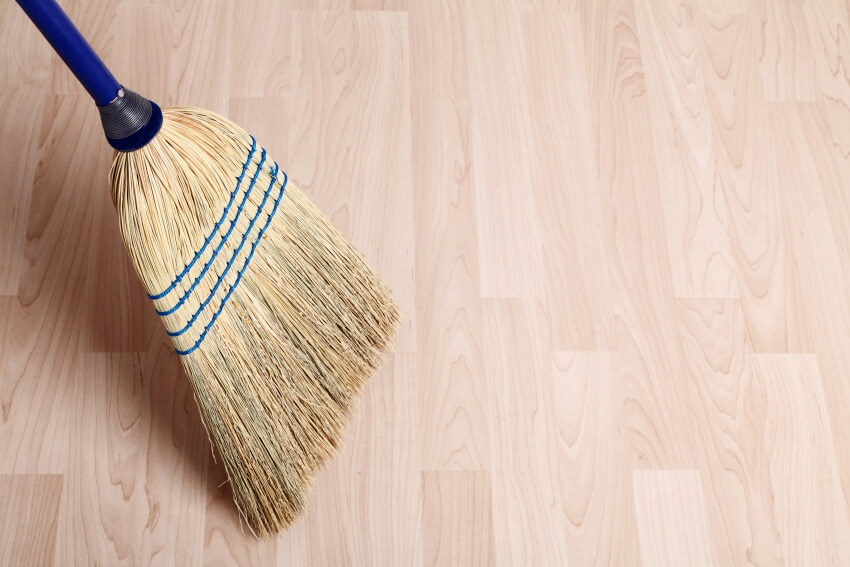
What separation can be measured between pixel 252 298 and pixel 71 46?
380 millimetres

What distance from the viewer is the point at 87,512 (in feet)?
4.13

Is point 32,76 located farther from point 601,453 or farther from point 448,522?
point 601,453

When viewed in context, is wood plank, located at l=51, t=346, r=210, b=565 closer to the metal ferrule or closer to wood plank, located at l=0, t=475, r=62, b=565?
wood plank, located at l=0, t=475, r=62, b=565

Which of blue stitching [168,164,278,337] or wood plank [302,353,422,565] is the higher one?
blue stitching [168,164,278,337]

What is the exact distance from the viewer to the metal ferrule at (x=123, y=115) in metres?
1.00

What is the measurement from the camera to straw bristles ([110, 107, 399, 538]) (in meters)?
1.05

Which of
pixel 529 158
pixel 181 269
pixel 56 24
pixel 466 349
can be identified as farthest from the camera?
pixel 529 158

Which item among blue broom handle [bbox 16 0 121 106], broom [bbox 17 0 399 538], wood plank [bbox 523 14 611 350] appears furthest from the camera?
wood plank [bbox 523 14 611 350]

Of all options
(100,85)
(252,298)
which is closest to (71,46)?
(100,85)

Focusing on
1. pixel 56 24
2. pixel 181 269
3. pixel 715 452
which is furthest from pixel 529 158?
pixel 56 24

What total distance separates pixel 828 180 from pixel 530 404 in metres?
0.70

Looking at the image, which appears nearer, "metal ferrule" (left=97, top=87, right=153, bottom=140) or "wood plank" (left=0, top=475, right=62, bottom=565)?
"metal ferrule" (left=97, top=87, right=153, bottom=140)

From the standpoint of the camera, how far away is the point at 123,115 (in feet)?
3.31

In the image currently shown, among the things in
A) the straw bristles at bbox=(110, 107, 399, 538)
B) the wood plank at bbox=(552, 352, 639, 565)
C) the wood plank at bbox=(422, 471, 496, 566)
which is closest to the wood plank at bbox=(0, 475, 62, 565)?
the straw bristles at bbox=(110, 107, 399, 538)
